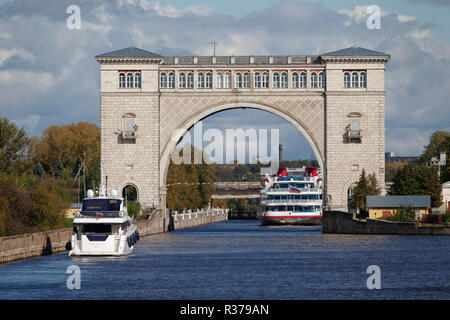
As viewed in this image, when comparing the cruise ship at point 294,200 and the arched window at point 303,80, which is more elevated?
the arched window at point 303,80

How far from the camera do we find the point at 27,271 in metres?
43.9

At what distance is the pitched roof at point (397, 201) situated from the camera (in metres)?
75.4

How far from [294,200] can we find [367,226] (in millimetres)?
31155

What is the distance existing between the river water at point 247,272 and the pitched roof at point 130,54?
20.7 metres

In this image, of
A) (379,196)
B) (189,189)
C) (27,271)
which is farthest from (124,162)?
(189,189)

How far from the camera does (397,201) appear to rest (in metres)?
75.6

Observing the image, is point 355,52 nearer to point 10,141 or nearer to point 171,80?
point 171,80

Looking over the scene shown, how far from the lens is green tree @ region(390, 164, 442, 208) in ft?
264

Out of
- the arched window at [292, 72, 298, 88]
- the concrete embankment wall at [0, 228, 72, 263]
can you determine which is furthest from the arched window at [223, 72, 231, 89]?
the concrete embankment wall at [0, 228, 72, 263]

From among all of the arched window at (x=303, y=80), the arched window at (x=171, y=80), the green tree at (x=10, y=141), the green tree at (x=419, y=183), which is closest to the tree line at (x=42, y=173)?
the green tree at (x=10, y=141)

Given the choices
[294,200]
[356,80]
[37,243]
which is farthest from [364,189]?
[37,243]

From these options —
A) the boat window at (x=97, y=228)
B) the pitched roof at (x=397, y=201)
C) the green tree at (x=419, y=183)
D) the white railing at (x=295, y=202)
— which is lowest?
the boat window at (x=97, y=228)

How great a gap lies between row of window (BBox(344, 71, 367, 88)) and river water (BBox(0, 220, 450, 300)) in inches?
726

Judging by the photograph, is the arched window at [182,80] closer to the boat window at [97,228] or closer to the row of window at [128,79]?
the row of window at [128,79]
